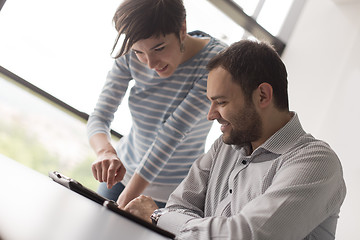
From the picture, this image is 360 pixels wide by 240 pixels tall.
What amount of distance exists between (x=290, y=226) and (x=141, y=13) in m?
0.77

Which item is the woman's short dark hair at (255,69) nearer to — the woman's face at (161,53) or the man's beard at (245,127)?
the man's beard at (245,127)

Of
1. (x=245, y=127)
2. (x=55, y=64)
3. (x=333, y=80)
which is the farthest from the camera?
(x=333, y=80)

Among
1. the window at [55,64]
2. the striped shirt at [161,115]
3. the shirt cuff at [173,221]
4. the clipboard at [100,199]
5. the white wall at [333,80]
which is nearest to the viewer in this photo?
the clipboard at [100,199]

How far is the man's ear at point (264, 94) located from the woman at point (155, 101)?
263 mm

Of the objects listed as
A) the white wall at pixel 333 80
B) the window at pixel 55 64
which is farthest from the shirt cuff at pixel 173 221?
the white wall at pixel 333 80

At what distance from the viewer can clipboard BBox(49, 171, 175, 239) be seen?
0.92 metres

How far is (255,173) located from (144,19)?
0.57m

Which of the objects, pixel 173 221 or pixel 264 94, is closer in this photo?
pixel 173 221

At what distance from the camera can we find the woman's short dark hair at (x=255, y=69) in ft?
4.43

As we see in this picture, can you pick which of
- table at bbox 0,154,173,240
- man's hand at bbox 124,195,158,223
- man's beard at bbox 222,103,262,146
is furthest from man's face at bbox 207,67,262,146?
table at bbox 0,154,173,240

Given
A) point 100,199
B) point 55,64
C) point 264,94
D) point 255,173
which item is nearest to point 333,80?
point 55,64

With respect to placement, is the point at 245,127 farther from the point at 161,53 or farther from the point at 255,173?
the point at 161,53

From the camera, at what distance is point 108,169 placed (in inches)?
56.5

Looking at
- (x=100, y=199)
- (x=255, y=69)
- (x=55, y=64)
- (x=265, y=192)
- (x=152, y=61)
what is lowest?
(x=100, y=199)
